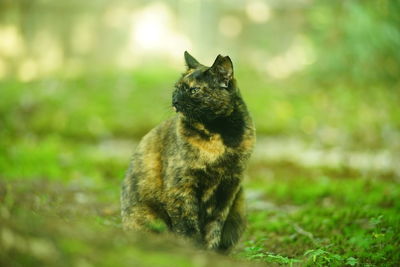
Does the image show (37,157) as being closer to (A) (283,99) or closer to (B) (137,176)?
(B) (137,176)

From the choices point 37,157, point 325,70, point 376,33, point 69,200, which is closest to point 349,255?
point 69,200

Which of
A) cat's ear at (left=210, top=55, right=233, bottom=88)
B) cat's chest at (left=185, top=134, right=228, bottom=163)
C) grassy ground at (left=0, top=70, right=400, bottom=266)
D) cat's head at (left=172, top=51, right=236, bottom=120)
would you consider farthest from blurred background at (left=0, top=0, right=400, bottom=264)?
cat's ear at (left=210, top=55, right=233, bottom=88)

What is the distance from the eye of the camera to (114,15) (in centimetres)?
1200

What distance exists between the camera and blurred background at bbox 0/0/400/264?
7465 millimetres

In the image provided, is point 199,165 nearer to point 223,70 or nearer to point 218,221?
point 218,221

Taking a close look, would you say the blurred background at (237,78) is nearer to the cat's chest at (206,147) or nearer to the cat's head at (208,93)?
the cat's chest at (206,147)

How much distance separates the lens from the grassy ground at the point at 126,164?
227cm

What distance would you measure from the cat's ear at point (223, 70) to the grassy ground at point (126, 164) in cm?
131

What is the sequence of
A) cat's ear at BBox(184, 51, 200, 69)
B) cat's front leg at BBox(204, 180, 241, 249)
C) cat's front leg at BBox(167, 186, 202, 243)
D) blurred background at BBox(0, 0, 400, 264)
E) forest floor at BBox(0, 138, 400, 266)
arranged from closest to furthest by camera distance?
forest floor at BBox(0, 138, 400, 266)
cat's front leg at BBox(167, 186, 202, 243)
cat's front leg at BBox(204, 180, 241, 249)
cat's ear at BBox(184, 51, 200, 69)
blurred background at BBox(0, 0, 400, 264)

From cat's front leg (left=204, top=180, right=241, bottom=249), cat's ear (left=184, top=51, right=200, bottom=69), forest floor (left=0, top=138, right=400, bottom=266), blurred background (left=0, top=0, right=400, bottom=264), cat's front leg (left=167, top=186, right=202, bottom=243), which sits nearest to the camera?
forest floor (left=0, top=138, right=400, bottom=266)

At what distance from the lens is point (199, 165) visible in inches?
146

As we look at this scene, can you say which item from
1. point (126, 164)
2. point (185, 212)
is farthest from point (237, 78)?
point (185, 212)

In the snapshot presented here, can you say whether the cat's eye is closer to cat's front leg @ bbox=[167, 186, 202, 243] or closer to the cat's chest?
the cat's chest

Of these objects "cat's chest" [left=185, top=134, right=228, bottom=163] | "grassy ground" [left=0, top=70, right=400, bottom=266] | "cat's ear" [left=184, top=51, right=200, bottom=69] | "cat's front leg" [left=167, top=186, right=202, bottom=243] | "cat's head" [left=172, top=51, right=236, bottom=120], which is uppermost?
"cat's ear" [left=184, top=51, right=200, bottom=69]
